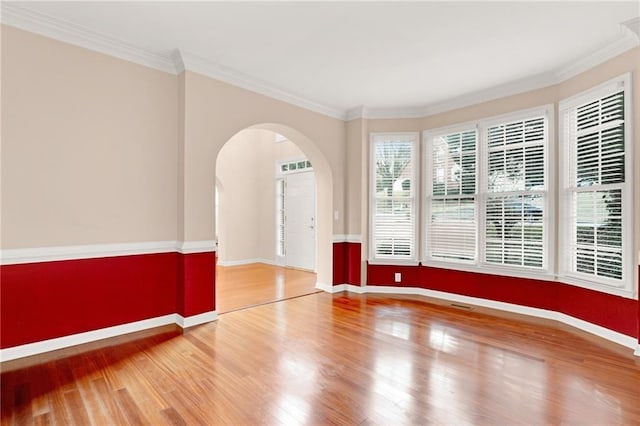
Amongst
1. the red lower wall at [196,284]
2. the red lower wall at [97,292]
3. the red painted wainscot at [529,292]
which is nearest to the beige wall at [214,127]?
the red lower wall at [196,284]

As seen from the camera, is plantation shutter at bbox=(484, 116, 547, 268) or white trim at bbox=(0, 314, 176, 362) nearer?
white trim at bbox=(0, 314, 176, 362)

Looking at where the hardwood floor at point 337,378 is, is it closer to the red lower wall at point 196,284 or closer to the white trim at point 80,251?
the red lower wall at point 196,284

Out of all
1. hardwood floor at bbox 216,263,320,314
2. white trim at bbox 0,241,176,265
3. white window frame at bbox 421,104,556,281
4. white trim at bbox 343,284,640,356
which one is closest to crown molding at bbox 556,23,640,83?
white window frame at bbox 421,104,556,281

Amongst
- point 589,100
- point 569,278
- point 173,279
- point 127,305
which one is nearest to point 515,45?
point 589,100

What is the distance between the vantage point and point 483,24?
2.77 metres

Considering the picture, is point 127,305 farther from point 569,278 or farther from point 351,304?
point 569,278

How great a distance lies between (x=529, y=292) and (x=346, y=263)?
8.04ft

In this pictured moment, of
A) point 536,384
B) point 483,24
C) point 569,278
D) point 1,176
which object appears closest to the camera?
point 536,384

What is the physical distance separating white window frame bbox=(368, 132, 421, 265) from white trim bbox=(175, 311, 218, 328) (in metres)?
2.47

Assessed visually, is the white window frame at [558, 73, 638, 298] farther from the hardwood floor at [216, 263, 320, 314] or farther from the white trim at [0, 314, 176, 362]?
the white trim at [0, 314, 176, 362]

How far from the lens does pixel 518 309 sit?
13.1 feet

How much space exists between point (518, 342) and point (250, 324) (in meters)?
2.70

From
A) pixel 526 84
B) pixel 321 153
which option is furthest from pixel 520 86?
pixel 321 153

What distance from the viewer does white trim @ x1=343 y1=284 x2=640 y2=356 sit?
3088mm
